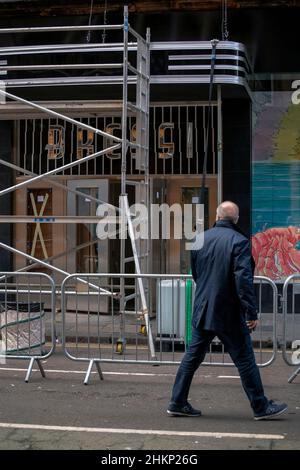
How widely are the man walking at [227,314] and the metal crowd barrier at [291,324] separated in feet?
4.33

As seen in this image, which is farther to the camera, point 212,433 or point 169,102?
point 169,102

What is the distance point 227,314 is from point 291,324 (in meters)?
2.56

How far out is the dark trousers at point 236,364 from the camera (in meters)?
6.00

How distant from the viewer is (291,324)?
329 inches

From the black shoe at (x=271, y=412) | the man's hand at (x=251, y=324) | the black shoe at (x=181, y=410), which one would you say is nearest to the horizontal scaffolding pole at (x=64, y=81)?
the man's hand at (x=251, y=324)

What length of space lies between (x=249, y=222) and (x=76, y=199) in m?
3.28

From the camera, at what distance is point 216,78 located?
1120cm

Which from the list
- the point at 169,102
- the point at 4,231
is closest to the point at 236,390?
the point at 169,102

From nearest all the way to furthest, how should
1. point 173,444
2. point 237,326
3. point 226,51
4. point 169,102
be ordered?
1. point 173,444
2. point 237,326
3. point 226,51
4. point 169,102

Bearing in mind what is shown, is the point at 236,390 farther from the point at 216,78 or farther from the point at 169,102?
the point at 169,102

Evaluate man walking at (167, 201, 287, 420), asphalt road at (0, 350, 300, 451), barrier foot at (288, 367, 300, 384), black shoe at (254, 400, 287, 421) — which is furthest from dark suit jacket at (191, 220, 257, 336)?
barrier foot at (288, 367, 300, 384)

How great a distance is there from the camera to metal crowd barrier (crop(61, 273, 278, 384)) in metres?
7.69

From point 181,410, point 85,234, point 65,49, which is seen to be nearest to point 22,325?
point 181,410

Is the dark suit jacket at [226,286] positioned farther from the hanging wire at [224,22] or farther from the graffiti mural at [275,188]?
the hanging wire at [224,22]
